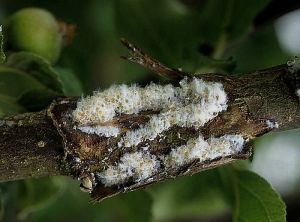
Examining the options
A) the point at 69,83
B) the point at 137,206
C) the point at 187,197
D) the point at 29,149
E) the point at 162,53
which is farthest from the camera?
the point at 187,197

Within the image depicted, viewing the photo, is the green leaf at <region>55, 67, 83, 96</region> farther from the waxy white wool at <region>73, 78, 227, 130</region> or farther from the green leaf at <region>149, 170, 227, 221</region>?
the green leaf at <region>149, 170, 227, 221</region>

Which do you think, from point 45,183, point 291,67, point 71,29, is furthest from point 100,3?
point 291,67

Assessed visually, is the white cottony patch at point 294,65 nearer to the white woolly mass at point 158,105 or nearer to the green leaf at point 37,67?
the white woolly mass at point 158,105

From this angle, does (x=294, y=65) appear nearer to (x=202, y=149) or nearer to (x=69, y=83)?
(x=202, y=149)

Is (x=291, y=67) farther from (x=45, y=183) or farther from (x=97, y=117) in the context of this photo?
(x=45, y=183)

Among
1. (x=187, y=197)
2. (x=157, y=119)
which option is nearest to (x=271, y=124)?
(x=157, y=119)

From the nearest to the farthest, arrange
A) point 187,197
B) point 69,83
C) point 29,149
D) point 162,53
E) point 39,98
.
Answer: point 29,149 → point 39,98 → point 69,83 → point 162,53 → point 187,197

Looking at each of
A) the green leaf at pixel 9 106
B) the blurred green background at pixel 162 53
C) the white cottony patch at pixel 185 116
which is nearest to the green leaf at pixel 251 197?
the blurred green background at pixel 162 53

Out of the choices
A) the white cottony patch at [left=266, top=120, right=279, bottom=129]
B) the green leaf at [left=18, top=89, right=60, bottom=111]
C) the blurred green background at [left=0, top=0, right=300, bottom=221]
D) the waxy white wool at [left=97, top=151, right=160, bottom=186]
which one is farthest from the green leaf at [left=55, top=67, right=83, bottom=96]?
the white cottony patch at [left=266, top=120, right=279, bottom=129]
